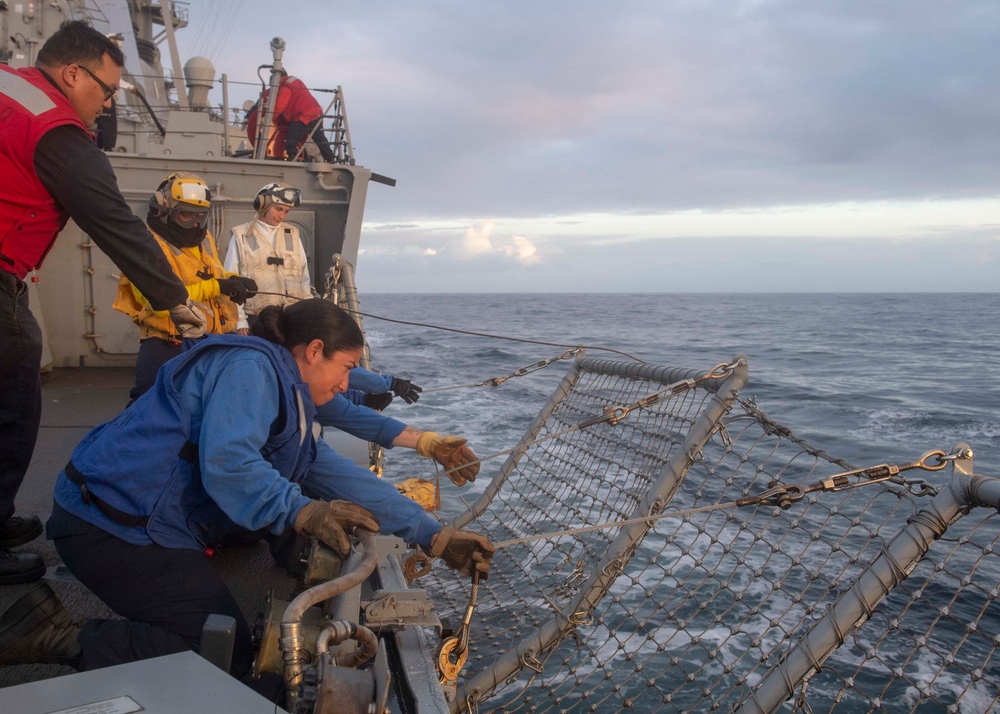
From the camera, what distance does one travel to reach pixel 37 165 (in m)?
2.54

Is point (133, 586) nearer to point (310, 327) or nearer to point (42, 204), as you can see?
point (310, 327)

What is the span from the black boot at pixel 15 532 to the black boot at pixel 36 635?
0.84 meters

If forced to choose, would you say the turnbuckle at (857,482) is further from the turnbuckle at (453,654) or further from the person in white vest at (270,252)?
the person in white vest at (270,252)

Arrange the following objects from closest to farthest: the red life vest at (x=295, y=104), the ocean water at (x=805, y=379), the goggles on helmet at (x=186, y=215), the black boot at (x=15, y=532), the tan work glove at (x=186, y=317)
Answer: the black boot at (x=15, y=532) < the tan work glove at (x=186, y=317) < the goggles on helmet at (x=186, y=215) < the red life vest at (x=295, y=104) < the ocean water at (x=805, y=379)

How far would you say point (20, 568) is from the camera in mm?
2738

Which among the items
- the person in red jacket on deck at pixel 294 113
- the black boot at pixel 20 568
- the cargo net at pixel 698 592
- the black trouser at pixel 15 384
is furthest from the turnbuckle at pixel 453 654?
the person in red jacket on deck at pixel 294 113

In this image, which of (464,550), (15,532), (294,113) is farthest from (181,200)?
(294,113)

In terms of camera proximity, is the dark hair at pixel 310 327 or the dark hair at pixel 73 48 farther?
the dark hair at pixel 73 48

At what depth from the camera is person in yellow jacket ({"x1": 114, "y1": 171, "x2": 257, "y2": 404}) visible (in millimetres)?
4414

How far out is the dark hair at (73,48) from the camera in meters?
2.65

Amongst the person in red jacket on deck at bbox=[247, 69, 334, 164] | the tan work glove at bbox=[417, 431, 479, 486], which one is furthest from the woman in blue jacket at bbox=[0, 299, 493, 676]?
the person in red jacket on deck at bbox=[247, 69, 334, 164]

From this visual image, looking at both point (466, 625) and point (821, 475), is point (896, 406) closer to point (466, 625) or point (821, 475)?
point (821, 475)

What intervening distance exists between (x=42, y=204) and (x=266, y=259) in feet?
11.3

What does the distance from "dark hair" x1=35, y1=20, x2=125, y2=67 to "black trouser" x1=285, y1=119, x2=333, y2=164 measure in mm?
6071
